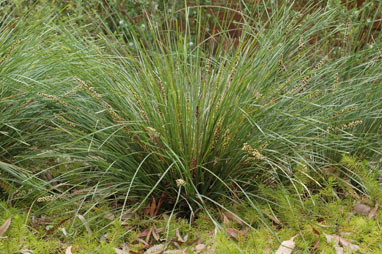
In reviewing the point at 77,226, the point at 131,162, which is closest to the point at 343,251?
the point at 131,162

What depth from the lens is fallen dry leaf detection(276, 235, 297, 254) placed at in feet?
7.59

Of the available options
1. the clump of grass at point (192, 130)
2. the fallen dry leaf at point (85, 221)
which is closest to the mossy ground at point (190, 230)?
the fallen dry leaf at point (85, 221)

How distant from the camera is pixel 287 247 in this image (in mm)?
2303

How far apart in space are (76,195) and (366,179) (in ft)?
5.61

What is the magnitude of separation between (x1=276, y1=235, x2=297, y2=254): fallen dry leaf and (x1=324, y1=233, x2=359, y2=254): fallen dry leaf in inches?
7.1

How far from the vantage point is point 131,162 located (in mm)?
2746

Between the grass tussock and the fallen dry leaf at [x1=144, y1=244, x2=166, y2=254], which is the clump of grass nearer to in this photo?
the grass tussock

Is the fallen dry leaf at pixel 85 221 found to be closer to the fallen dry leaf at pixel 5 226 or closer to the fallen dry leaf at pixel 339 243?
the fallen dry leaf at pixel 5 226

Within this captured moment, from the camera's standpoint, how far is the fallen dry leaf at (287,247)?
2312 millimetres

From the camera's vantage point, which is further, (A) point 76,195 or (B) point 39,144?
(B) point 39,144

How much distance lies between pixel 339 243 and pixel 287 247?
286 millimetres

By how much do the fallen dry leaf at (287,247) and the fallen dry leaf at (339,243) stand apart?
7.1 inches

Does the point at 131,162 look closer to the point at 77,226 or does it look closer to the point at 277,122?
the point at 77,226

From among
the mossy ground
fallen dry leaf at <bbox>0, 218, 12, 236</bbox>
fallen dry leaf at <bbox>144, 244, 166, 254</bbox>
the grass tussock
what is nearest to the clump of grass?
the grass tussock
